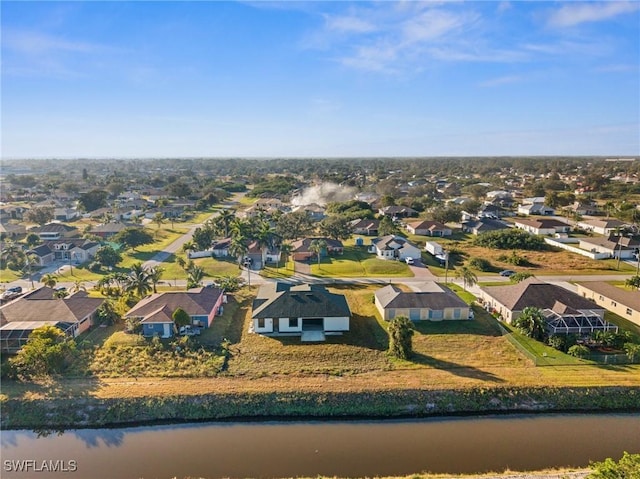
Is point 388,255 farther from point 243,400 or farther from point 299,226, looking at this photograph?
point 243,400

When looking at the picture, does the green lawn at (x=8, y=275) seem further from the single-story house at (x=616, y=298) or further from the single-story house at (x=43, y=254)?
the single-story house at (x=616, y=298)

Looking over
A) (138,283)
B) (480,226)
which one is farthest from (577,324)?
(480,226)

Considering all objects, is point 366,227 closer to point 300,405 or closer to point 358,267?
point 358,267

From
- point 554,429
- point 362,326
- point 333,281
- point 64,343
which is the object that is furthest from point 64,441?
point 333,281

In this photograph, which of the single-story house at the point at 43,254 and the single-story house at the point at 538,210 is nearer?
the single-story house at the point at 43,254

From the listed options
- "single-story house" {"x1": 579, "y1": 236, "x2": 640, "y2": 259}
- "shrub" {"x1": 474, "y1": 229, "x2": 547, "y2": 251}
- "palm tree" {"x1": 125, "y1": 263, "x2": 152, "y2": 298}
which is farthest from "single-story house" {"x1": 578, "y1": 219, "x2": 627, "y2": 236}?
"palm tree" {"x1": 125, "y1": 263, "x2": 152, "y2": 298}

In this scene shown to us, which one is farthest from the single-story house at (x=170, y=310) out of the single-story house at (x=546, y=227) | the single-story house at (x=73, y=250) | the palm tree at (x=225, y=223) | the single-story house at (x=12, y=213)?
the single-story house at (x=12, y=213)
